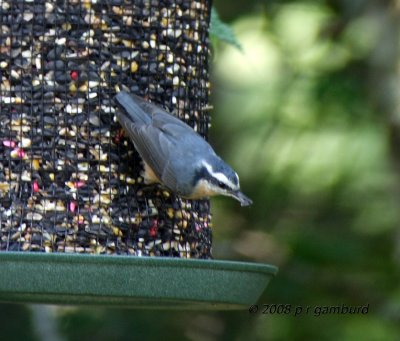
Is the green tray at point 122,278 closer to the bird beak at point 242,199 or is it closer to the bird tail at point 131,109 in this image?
the bird beak at point 242,199

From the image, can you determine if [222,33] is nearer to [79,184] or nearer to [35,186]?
[79,184]

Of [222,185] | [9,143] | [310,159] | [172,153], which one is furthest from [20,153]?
[310,159]

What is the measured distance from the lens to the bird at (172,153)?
559cm

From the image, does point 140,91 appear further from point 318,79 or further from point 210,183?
point 318,79

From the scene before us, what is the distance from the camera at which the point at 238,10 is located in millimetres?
9703

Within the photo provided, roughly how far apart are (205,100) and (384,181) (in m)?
3.90

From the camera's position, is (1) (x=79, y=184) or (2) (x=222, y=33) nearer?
(1) (x=79, y=184)

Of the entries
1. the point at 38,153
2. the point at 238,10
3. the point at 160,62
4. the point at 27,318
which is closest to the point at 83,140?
the point at 38,153

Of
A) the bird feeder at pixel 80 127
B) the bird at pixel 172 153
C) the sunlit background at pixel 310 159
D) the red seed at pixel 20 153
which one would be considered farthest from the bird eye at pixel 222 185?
the sunlit background at pixel 310 159

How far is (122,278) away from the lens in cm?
479

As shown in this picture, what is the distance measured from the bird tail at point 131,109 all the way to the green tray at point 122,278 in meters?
1.02

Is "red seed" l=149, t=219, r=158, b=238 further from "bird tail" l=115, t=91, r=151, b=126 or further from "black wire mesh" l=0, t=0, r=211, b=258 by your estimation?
"bird tail" l=115, t=91, r=151, b=126

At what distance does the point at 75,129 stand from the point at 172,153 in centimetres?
53

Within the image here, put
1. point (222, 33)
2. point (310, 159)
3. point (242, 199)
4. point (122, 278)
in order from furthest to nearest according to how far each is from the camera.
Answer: point (310, 159)
point (222, 33)
point (242, 199)
point (122, 278)
